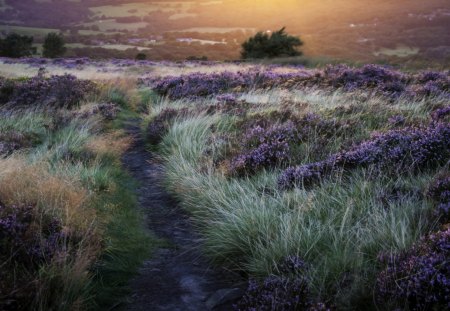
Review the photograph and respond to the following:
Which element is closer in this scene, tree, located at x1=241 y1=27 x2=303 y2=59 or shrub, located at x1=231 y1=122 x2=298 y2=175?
shrub, located at x1=231 y1=122 x2=298 y2=175

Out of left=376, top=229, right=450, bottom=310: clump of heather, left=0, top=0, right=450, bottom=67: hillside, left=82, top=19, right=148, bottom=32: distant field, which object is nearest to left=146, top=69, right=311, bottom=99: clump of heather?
left=376, top=229, right=450, bottom=310: clump of heather

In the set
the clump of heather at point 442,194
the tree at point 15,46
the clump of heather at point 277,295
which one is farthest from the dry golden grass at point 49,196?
the tree at point 15,46

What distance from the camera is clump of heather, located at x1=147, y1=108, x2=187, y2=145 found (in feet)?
30.4

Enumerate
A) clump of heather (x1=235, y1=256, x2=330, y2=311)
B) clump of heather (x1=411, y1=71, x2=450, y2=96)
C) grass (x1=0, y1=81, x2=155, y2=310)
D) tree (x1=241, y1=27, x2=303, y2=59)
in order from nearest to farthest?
clump of heather (x1=235, y1=256, x2=330, y2=311), grass (x1=0, y1=81, x2=155, y2=310), clump of heather (x1=411, y1=71, x2=450, y2=96), tree (x1=241, y1=27, x2=303, y2=59)

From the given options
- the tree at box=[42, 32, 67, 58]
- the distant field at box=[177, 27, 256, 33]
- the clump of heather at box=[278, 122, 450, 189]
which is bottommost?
the clump of heather at box=[278, 122, 450, 189]

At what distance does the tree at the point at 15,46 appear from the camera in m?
45.1

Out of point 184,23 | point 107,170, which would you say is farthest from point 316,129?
point 184,23

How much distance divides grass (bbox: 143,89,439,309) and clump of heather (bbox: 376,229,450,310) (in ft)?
0.42

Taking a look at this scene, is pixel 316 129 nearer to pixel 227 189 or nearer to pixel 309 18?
pixel 227 189

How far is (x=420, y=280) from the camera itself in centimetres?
286

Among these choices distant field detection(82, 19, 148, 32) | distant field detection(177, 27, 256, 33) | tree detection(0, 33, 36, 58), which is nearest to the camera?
tree detection(0, 33, 36, 58)

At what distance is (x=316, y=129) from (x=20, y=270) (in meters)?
5.33

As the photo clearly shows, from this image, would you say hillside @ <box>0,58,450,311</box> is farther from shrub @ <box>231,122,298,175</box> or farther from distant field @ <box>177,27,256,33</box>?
distant field @ <box>177,27,256,33</box>

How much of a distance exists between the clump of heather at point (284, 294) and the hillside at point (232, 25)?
2681 centimetres
